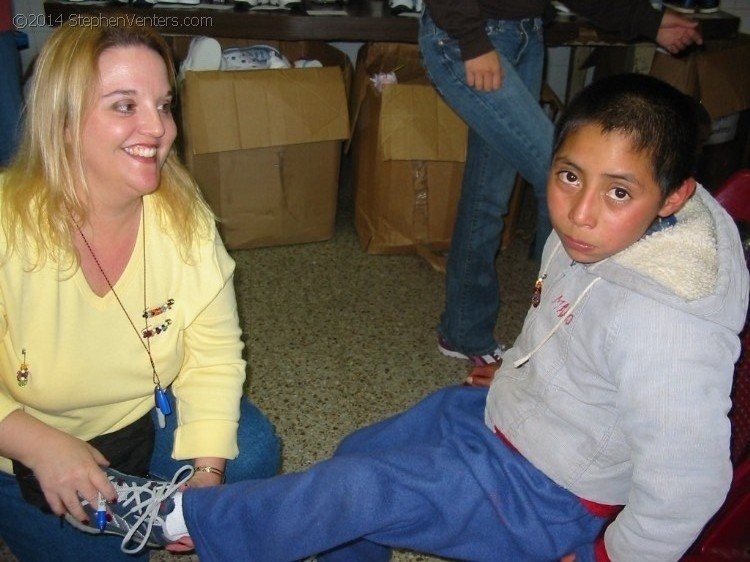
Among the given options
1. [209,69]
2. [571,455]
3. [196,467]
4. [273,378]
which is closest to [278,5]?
[209,69]

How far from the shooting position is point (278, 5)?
223 centimetres

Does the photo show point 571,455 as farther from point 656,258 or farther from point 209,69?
point 209,69

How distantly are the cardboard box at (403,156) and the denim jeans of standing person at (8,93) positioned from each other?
102 centimetres

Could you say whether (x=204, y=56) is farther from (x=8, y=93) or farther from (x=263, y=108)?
(x=8, y=93)

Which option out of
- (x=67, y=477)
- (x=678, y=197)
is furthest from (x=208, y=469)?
(x=678, y=197)

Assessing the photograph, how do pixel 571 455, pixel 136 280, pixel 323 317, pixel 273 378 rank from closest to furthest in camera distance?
pixel 571 455 → pixel 136 280 → pixel 273 378 → pixel 323 317

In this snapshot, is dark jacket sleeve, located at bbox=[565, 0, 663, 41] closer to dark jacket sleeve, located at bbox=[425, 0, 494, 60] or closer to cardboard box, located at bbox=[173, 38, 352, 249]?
dark jacket sleeve, located at bbox=[425, 0, 494, 60]

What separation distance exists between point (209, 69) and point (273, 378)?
1.05 m

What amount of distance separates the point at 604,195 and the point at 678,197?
0.10m

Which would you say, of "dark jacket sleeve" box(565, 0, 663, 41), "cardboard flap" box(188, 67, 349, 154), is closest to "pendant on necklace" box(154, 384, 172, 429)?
"cardboard flap" box(188, 67, 349, 154)

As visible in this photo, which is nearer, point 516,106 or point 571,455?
point 571,455

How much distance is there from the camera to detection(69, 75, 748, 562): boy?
0.75 meters

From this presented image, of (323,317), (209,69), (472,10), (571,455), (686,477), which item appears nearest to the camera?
(686,477)

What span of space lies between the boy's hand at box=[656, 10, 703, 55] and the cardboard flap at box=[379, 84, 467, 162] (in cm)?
68
